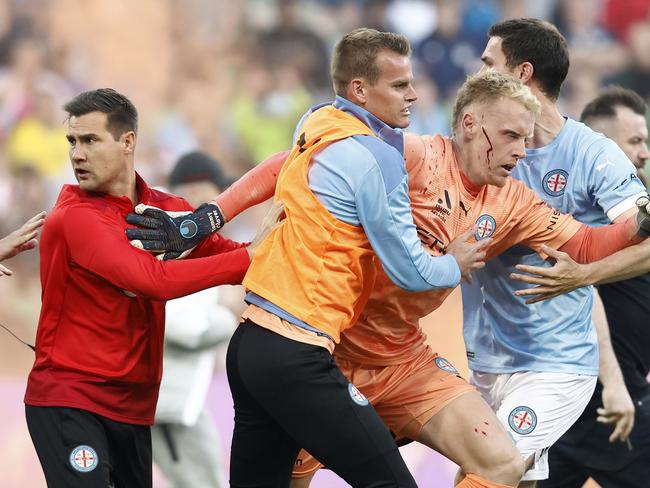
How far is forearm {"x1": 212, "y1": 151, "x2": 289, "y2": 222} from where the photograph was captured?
15.3 feet

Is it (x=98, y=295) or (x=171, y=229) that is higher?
(x=171, y=229)

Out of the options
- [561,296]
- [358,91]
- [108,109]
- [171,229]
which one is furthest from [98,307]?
[561,296]

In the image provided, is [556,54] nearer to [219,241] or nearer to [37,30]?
[219,241]

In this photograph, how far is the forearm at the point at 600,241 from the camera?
4707 mm

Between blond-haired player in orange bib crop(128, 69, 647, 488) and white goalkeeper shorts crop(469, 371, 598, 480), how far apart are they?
0.32 metres

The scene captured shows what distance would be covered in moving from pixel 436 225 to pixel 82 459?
1616 mm

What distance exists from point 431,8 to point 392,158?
10.1 meters

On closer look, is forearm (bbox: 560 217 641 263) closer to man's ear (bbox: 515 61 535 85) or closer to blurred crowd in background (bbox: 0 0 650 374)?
man's ear (bbox: 515 61 535 85)

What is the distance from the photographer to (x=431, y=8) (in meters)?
13.8

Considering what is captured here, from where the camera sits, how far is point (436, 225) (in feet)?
15.1

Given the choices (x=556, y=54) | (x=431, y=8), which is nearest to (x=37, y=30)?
(x=431, y=8)

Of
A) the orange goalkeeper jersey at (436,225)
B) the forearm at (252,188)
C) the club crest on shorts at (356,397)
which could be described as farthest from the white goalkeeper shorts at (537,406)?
the forearm at (252,188)

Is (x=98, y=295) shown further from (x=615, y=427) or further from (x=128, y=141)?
(x=615, y=427)

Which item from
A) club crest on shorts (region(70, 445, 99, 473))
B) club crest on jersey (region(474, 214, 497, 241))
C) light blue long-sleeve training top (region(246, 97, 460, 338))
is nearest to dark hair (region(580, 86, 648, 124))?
club crest on jersey (region(474, 214, 497, 241))
